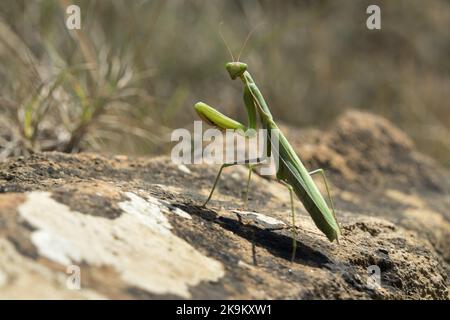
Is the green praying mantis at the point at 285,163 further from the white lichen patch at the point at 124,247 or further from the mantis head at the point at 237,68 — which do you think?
the white lichen patch at the point at 124,247

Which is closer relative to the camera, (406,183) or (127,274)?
(127,274)

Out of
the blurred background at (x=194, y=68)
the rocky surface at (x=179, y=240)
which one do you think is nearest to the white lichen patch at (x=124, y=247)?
the rocky surface at (x=179, y=240)

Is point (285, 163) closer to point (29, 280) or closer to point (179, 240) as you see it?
point (179, 240)

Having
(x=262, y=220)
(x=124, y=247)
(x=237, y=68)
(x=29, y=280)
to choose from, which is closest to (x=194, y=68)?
(x=237, y=68)

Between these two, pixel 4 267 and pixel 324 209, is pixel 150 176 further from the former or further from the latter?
pixel 4 267

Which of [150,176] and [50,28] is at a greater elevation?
[50,28]

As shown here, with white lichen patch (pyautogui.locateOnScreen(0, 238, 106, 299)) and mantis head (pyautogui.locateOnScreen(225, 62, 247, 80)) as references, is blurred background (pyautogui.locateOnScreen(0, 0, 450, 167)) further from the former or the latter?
white lichen patch (pyautogui.locateOnScreen(0, 238, 106, 299))
